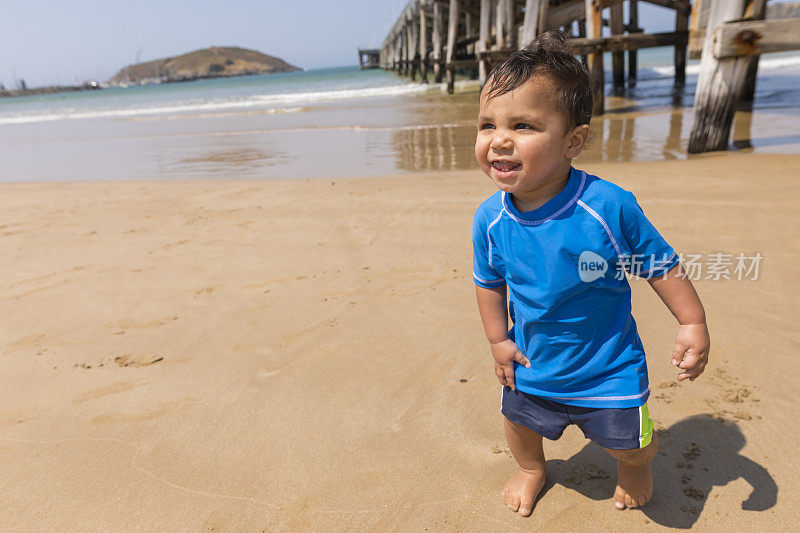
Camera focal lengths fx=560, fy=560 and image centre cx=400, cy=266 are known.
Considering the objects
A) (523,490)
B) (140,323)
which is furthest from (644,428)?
(140,323)

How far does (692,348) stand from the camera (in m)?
1.49

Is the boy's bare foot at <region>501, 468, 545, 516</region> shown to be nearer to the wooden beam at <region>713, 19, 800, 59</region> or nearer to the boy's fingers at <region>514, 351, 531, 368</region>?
the boy's fingers at <region>514, 351, 531, 368</region>

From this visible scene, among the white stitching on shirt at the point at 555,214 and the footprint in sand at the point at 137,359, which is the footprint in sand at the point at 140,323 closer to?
the footprint in sand at the point at 137,359

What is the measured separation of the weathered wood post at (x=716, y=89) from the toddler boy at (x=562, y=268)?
18.0 feet

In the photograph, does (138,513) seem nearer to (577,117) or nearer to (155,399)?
(155,399)

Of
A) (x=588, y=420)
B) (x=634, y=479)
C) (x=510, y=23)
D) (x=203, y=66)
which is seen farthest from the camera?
(x=203, y=66)

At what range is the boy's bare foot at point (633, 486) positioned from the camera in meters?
1.70

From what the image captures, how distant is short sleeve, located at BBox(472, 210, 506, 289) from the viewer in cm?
159

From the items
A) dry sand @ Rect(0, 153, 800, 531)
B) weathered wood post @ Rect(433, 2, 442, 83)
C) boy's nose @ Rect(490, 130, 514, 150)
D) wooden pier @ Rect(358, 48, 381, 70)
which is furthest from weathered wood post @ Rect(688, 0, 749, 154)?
wooden pier @ Rect(358, 48, 381, 70)

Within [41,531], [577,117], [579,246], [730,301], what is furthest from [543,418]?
[730,301]

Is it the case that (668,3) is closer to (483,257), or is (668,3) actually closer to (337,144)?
(337,144)

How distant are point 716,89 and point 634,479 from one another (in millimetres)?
5731

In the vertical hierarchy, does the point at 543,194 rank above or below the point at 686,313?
above

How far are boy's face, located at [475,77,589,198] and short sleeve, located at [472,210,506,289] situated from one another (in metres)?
0.18
